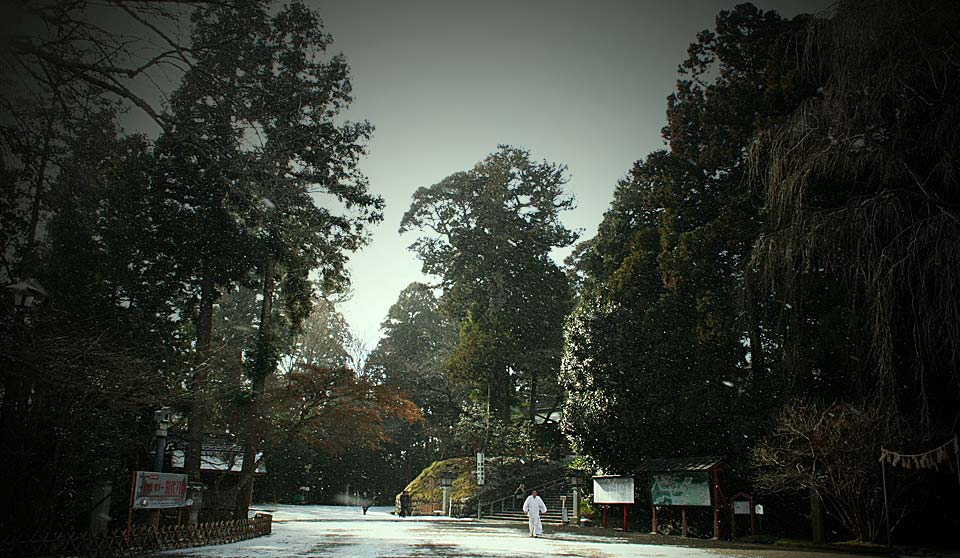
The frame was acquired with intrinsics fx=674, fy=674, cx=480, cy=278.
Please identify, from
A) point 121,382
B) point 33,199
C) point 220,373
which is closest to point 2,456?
point 121,382

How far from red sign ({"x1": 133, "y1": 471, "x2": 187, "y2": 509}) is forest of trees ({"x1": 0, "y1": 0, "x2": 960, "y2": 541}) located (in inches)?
35.1

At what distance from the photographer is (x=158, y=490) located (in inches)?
512

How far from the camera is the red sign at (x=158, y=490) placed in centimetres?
1238

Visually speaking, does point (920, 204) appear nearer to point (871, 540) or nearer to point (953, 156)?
point (953, 156)

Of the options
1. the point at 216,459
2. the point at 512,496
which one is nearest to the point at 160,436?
the point at 216,459

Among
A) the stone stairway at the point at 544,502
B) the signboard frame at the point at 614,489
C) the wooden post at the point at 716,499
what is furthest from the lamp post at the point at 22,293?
the stone stairway at the point at 544,502

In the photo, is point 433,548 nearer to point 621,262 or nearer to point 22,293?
point 22,293

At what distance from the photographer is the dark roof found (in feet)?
58.9

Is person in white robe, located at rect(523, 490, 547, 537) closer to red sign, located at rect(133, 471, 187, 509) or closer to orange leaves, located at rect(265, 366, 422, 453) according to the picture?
orange leaves, located at rect(265, 366, 422, 453)

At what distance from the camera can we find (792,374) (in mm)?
16516

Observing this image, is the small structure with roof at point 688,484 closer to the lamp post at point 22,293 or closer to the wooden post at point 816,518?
the wooden post at point 816,518

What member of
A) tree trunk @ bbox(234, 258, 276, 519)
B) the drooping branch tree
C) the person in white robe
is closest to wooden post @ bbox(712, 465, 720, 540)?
the person in white robe

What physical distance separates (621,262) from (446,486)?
15.7m

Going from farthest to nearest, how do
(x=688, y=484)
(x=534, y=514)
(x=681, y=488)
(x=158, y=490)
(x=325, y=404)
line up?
(x=325, y=404)
(x=534, y=514)
(x=681, y=488)
(x=688, y=484)
(x=158, y=490)
